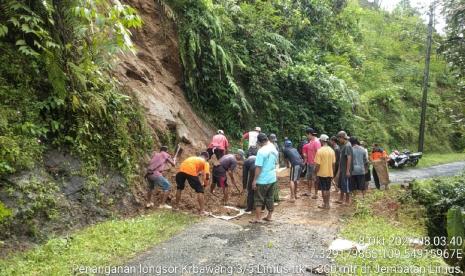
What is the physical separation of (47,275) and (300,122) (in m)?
14.2

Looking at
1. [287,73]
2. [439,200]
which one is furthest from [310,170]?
[287,73]

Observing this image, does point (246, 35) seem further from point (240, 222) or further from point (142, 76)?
point (240, 222)

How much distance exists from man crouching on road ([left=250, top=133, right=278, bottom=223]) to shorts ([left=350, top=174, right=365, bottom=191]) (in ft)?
10.4

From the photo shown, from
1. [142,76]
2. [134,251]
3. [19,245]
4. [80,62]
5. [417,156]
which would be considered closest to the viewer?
[19,245]

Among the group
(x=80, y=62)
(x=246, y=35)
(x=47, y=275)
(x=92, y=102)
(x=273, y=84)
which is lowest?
(x=47, y=275)

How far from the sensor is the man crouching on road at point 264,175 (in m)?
8.68

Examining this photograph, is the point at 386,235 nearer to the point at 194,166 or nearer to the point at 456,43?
the point at 194,166

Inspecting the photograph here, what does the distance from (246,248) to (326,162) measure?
406 cm

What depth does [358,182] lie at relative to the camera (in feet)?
36.0

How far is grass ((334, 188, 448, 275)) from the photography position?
234 inches

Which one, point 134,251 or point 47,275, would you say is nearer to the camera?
point 47,275

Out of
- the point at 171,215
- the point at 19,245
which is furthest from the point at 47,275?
the point at 171,215

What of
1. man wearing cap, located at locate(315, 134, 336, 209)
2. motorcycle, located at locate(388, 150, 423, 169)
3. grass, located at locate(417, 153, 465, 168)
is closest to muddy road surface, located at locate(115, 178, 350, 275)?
man wearing cap, located at locate(315, 134, 336, 209)

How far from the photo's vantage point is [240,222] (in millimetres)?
8883
